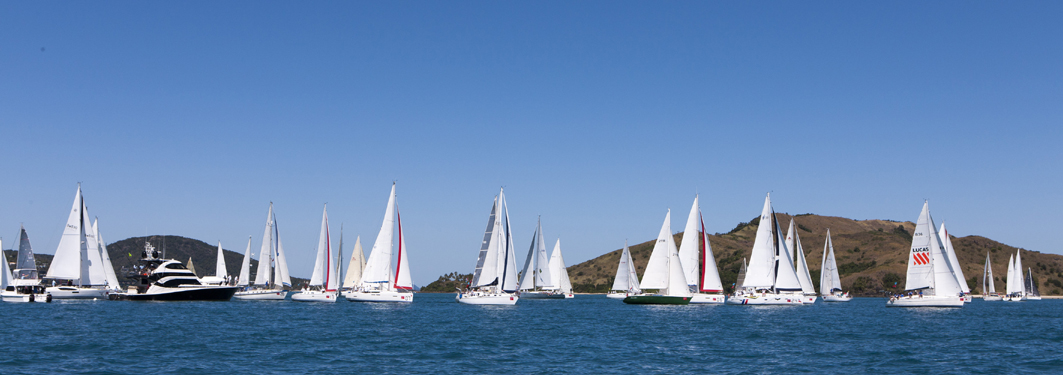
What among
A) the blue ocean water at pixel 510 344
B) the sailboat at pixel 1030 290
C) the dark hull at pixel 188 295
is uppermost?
the sailboat at pixel 1030 290

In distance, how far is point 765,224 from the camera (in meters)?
72.9

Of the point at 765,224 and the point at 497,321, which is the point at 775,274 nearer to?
the point at 765,224

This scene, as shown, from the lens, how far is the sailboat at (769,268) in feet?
239

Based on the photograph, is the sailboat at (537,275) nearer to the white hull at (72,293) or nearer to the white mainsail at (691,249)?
the white mainsail at (691,249)

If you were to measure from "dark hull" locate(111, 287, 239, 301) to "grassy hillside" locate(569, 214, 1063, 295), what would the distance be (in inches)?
3707

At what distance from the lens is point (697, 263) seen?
2901 inches

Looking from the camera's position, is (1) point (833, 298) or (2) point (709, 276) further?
(1) point (833, 298)

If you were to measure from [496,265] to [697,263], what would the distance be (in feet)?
64.3

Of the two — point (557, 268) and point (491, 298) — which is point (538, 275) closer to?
point (557, 268)

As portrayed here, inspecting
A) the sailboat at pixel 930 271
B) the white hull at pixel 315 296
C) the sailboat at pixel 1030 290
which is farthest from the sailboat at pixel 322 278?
the sailboat at pixel 1030 290

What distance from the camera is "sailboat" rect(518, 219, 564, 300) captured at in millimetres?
97625

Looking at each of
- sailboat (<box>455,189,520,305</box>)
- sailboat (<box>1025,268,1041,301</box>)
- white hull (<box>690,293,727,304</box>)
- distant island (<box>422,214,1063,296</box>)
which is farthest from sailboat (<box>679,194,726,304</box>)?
sailboat (<box>1025,268,1041,301</box>)

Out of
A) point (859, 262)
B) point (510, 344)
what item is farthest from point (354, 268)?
point (859, 262)

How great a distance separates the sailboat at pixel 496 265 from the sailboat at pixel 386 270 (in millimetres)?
7607
